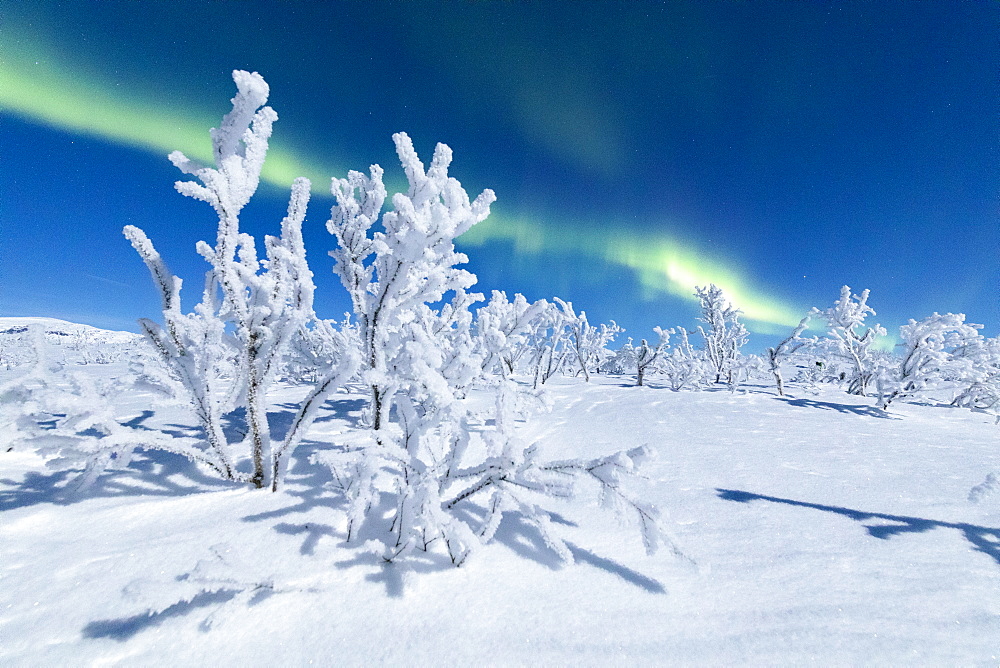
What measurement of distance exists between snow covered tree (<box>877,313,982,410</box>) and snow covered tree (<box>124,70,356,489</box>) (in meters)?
9.74

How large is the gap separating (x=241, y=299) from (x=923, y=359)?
11.2m

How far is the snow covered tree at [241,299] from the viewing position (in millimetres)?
1788

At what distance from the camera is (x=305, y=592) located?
1.36m

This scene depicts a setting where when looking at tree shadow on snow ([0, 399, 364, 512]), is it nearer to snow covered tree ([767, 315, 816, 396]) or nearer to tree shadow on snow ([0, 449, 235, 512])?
tree shadow on snow ([0, 449, 235, 512])

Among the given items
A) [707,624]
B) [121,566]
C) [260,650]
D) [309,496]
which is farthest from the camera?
[309,496]

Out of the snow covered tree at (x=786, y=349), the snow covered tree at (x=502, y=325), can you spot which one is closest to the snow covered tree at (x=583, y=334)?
the snow covered tree at (x=502, y=325)

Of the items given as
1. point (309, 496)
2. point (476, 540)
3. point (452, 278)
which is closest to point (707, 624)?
point (476, 540)

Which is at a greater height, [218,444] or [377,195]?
[377,195]

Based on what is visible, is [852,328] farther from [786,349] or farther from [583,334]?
[583,334]

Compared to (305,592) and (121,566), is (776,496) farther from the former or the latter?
(121,566)

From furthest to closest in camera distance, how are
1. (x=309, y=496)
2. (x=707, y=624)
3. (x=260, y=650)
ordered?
1. (x=309, y=496)
2. (x=707, y=624)
3. (x=260, y=650)

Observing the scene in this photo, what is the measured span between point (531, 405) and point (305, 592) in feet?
5.12

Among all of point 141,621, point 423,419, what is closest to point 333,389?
point 423,419

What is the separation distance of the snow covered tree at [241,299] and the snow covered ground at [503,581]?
438mm
